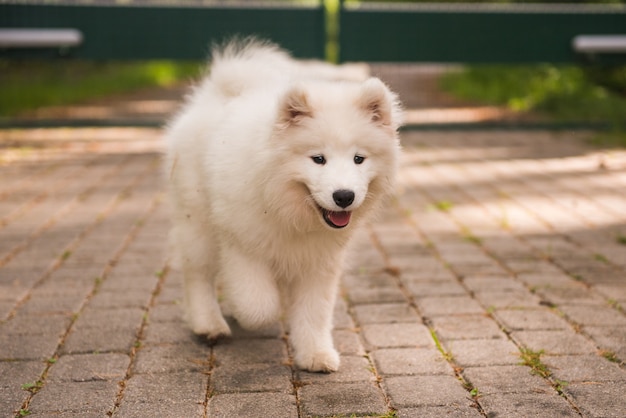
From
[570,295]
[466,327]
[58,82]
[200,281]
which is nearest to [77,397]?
[200,281]

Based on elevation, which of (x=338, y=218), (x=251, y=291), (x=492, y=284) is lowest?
(x=492, y=284)

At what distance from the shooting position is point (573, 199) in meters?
7.70

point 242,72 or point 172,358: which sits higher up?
point 242,72

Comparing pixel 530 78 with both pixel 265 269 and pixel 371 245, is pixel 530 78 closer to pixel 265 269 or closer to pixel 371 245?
pixel 371 245

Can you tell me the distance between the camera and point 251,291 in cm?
387

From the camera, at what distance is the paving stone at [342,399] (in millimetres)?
3361

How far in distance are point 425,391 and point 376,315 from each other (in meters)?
1.08

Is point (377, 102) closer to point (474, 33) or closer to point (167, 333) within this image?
point (167, 333)

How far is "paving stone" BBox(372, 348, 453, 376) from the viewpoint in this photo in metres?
3.78

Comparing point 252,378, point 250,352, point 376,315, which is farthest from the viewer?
point 376,315

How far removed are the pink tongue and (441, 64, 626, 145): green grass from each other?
9.69 m

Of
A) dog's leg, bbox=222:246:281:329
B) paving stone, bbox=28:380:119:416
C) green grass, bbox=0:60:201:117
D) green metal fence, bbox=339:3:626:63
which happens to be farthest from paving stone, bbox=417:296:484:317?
green metal fence, bbox=339:3:626:63

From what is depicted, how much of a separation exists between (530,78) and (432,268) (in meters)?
11.4

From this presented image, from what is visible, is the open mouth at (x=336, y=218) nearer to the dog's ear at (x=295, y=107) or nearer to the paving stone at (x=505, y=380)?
the dog's ear at (x=295, y=107)
